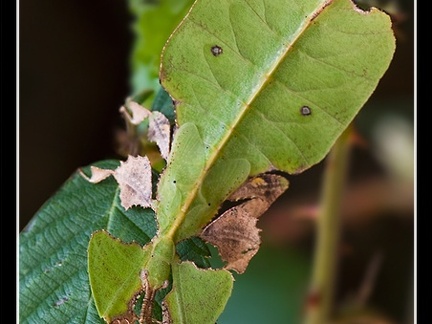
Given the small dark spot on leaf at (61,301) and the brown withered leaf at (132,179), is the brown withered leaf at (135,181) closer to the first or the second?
the brown withered leaf at (132,179)

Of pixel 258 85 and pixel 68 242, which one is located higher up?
pixel 258 85

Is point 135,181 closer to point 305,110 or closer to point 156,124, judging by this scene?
point 156,124

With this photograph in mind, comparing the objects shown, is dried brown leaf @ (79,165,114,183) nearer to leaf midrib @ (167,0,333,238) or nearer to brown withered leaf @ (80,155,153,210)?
brown withered leaf @ (80,155,153,210)

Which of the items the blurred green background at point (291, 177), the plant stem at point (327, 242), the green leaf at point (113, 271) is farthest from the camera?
the blurred green background at point (291, 177)

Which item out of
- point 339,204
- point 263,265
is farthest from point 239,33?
point 263,265

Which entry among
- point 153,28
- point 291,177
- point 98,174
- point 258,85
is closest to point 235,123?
point 258,85

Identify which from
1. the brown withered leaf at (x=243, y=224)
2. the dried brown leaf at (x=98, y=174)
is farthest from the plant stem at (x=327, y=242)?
the dried brown leaf at (x=98, y=174)

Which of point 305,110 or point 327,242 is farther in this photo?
point 327,242

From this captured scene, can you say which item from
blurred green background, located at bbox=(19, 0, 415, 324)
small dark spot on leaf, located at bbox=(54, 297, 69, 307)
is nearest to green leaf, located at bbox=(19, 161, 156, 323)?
small dark spot on leaf, located at bbox=(54, 297, 69, 307)
